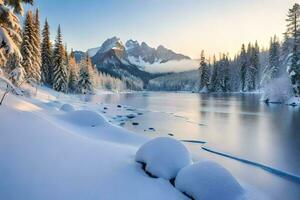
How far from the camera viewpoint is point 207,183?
721 centimetres

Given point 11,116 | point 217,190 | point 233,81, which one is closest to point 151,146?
point 217,190

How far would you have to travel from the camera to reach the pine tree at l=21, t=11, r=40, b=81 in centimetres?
4325

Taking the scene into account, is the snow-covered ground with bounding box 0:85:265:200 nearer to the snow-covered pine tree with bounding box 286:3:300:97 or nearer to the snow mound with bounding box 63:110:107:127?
the snow mound with bounding box 63:110:107:127

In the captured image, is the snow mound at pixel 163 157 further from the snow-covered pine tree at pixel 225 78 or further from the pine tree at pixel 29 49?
the snow-covered pine tree at pixel 225 78

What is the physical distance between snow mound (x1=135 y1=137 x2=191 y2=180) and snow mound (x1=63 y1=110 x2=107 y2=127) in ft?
28.1

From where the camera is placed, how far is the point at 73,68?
255 ft

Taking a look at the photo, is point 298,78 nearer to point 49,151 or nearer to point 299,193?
point 299,193

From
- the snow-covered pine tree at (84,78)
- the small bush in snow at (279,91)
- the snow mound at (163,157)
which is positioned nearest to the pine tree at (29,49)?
the snow-covered pine tree at (84,78)

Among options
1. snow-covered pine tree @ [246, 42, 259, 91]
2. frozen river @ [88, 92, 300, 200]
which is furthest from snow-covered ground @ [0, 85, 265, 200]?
snow-covered pine tree @ [246, 42, 259, 91]

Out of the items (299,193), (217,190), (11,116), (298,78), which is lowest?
(299,193)

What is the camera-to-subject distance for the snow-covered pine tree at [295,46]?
4472 centimetres

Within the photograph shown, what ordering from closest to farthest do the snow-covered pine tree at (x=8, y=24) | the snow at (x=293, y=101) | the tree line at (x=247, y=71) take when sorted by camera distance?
1. the snow-covered pine tree at (x=8, y=24)
2. the snow at (x=293, y=101)
3. the tree line at (x=247, y=71)

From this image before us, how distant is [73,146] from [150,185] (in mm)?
3478

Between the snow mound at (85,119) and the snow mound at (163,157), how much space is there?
8578 mm
